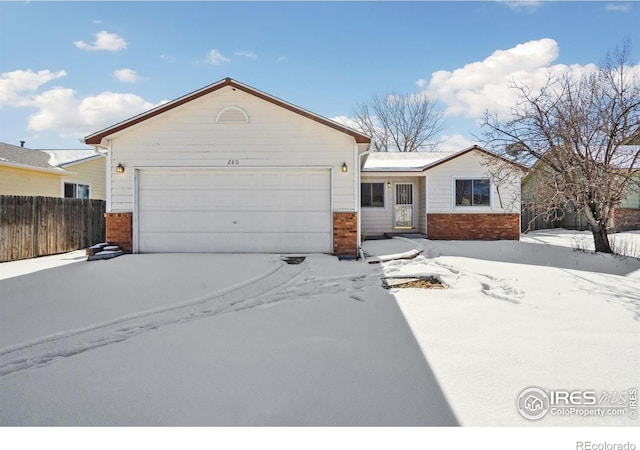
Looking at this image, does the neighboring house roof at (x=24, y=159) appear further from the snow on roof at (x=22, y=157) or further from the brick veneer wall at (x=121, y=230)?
the brick veneer wall at (x=121, y=230)

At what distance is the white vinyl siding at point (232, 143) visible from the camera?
931 cm

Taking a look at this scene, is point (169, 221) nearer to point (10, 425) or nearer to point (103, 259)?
point (103, 259)

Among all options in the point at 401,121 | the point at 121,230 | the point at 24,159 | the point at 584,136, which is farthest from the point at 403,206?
the point at 401,121

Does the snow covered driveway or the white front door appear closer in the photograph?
the snow covered driveway

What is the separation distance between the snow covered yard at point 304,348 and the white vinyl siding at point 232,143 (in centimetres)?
357

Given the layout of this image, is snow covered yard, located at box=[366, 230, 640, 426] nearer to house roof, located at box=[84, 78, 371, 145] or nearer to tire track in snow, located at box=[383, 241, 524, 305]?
tire track in snow, located at box=[383, 241, 524, 305]

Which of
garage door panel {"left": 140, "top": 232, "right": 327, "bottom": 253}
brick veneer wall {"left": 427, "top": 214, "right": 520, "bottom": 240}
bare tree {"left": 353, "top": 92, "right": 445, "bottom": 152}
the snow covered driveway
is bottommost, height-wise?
the snow covered driveway

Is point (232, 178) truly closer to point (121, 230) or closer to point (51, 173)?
point (121, 230)

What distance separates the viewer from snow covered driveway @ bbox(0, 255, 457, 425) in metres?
2.42

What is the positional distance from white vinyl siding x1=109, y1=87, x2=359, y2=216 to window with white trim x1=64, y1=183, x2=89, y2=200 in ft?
28.7

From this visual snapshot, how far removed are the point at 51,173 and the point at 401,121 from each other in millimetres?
24222

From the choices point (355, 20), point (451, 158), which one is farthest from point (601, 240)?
point (355, 20)

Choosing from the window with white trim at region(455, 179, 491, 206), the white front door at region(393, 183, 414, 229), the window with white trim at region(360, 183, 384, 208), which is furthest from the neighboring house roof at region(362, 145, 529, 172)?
the window with white trim at region(455, 179, 491, 206)

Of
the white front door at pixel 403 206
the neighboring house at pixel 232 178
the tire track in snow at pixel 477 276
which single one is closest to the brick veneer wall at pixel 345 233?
the neighboring house at pixel 232 178
